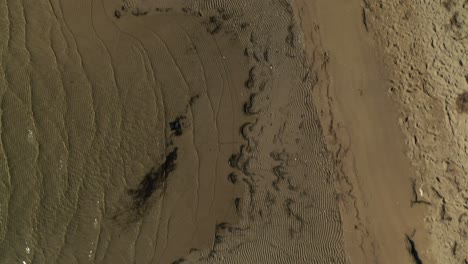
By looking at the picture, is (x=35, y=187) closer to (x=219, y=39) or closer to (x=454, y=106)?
(x=219, y=39)

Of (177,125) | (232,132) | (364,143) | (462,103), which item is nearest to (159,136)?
(177,125)

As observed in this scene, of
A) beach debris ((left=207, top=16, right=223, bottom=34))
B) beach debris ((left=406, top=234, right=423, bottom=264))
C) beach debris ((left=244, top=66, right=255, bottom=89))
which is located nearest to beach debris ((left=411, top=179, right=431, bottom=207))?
beach debris ((left=406, top=234, right=423, bottom=264))

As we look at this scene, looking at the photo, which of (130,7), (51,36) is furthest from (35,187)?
(130,7)

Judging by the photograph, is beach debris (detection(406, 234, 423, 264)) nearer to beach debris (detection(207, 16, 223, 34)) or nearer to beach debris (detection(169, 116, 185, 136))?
beach debris (detection(169, 116, 185, 136))

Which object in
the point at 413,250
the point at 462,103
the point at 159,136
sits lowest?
the point at 413,250

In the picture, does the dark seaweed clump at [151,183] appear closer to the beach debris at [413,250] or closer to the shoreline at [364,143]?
the shoreline at [364,143]

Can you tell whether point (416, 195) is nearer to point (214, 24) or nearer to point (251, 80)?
point (251, 80)
